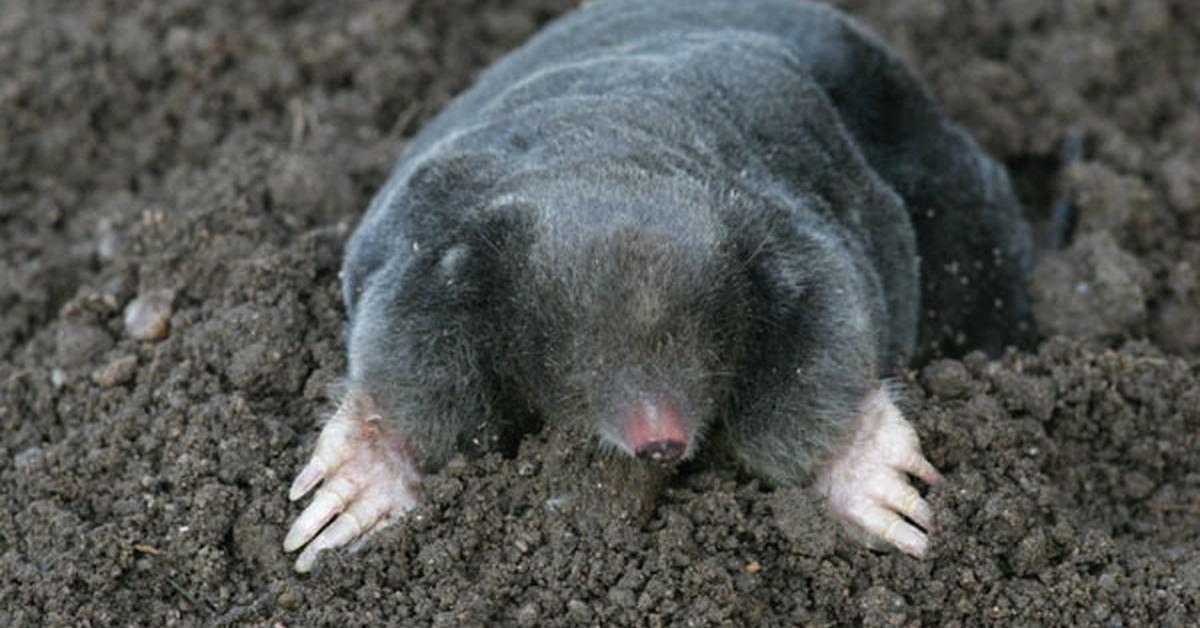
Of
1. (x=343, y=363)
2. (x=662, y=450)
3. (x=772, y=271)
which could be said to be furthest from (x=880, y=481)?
(x=343, y=363)

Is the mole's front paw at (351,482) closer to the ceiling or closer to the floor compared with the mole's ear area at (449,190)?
closer to the floor

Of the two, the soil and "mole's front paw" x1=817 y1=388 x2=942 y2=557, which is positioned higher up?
"mole's front paw" x1=817 y1=388 x2=942 y2=557

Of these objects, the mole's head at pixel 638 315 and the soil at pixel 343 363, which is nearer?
the mole's head at pixel 638 315

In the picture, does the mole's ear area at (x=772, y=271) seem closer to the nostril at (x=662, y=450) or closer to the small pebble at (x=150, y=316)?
the nostril at (x=662, y=450)

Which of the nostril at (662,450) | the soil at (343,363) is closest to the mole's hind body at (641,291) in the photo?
the nostril at (662,450)

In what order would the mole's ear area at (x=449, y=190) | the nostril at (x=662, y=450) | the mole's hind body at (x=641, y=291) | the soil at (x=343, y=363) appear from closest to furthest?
the nostril at (x=662, y=450)
the mole's hind body at (x=641, y=291)
the soil at (x=343, y=363)
the mole's ear area at (x=449, y=190)

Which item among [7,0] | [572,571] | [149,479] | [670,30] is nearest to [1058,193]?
[670,30]

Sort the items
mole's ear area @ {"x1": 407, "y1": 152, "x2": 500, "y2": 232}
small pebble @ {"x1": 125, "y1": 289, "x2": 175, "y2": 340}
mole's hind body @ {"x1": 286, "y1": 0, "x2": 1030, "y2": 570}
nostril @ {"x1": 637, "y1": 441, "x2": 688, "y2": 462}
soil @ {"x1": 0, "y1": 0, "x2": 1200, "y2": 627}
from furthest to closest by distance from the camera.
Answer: small pebble @ {"x1": 125, "y1": 289, "x2": 175, "y2": 340}
mole's ear area @ {"x1": 407, "y1": 152, "x2": 500, "y2": 232}
soil @ {"x1": 0, "y1": 0, "x2": 1200, "y2": 627}
mole's hind body @ {"x1": 286, "y1": 0, "x2": 1030, "y2": 570}
nostril @ {"x1": 637, "y1": 441, "x2": 688, "y2": 462}

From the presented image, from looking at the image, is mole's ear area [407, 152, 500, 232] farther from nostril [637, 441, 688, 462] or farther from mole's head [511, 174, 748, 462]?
nostril [637, 441, 688, 462]

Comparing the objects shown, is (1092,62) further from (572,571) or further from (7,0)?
(7,0)

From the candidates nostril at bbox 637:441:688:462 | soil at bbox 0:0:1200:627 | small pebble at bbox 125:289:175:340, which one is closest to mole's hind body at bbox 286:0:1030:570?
nostril at bbox 637:441:688:462
